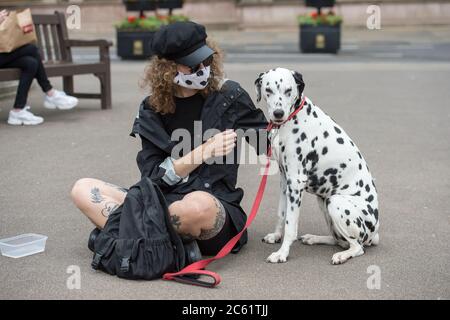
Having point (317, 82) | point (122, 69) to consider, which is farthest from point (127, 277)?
point (122, 69)

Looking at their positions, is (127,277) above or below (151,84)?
below

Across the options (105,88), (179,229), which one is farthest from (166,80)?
(105,88)

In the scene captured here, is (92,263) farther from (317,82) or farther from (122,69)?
(122,69)

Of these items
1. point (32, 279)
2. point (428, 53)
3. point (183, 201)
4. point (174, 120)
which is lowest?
point (428, 53)

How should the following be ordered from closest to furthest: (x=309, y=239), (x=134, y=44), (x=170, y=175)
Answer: (x=170, y=175)
(x=309, y=239)
(x=134, y=44)

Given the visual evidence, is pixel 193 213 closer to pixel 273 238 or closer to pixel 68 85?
pixel 273 238

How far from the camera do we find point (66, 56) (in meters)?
11.7

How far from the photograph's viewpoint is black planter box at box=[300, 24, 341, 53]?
1994 centimetres

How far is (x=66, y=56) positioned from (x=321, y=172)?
24.9 ft

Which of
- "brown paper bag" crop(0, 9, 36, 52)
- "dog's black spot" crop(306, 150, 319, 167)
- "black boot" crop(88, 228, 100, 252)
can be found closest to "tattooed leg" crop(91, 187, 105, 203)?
"black boot" crop(88, 228, 100, 252)

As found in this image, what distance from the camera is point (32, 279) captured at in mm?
4586

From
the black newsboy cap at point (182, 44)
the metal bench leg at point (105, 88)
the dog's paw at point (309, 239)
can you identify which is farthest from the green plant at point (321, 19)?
the black newsboy cap at point (182, 44)

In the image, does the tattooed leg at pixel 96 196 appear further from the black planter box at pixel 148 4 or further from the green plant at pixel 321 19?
the green plant at pixel 321 19
